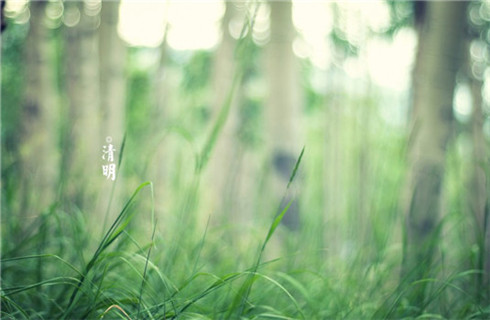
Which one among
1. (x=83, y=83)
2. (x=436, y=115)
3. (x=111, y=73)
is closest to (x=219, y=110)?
(x=111, y=73)

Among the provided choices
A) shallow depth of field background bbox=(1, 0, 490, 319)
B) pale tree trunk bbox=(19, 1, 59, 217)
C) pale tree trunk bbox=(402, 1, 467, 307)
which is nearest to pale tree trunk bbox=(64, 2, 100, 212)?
shallow depth of field background bbox=(1, 0, 490, 319)

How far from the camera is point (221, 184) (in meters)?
3.94

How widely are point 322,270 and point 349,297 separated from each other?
38cm

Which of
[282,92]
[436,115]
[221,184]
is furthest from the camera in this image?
[221,184]

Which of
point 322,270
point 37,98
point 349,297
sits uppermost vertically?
point 37,98

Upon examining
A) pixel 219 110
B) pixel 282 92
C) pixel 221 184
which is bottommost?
pixel 221 184

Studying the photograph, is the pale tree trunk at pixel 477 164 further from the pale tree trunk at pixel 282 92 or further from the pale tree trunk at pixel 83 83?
the pale tree trunk at pixel 83 83

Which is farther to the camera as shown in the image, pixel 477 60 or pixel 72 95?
pixel 477 60

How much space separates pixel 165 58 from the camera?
371 cm

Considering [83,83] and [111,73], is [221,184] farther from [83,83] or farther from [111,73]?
[83,83]

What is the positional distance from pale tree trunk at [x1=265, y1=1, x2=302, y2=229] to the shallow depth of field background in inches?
0.4

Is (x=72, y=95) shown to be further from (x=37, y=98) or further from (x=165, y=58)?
(x=165, y=58)

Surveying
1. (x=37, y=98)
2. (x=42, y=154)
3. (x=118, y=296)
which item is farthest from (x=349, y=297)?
(x=37, y=98)

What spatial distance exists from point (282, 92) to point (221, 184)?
53.2 inches
